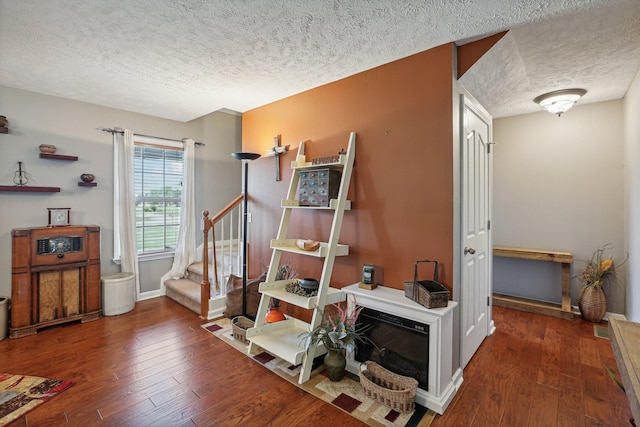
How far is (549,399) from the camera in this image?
1.96m

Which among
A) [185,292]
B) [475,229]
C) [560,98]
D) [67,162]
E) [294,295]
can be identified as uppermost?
[560,98]

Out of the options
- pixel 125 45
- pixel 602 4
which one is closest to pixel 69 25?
pixel 125 45

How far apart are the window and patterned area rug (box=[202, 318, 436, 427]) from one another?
86.7 inches

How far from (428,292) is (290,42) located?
1894 millimetres

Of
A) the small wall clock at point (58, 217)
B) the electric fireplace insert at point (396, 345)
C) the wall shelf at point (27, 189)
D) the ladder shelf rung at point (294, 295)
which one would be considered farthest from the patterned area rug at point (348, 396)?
the wall shelf at point (27, 189)

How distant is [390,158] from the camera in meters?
2.33

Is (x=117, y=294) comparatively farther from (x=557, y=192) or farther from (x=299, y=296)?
(x=557, y=192)

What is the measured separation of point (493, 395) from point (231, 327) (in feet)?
7.66

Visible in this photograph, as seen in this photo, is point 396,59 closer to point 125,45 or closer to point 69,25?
point 125,45

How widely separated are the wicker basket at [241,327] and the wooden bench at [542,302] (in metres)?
3.02

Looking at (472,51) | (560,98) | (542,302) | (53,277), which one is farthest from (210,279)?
(560,98)

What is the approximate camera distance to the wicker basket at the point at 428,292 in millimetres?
1853

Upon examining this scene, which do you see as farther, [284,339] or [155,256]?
[155,256]

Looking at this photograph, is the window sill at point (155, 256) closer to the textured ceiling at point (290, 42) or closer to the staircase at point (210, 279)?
the staircase at point (210, 279)
